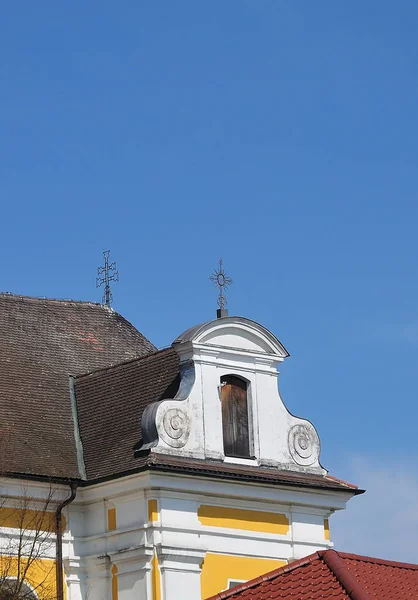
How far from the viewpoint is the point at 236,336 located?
3641cm

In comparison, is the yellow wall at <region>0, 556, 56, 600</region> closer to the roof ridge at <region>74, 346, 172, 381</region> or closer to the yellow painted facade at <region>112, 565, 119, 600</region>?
the yellow painted facade at <region>112, 565, 119, 600</region>

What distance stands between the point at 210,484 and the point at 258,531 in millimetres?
1513

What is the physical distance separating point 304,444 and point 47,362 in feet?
18.3

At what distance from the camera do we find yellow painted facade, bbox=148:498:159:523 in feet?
112

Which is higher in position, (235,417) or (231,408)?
(231,408)

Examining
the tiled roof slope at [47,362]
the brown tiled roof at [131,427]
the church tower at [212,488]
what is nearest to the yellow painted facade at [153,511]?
the church tower at [212,488]

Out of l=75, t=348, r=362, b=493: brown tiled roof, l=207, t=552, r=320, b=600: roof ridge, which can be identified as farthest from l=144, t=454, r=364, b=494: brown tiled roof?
l=207, t=552, r=320, b=600: roof ridge

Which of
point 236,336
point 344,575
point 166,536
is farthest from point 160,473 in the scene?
point 344,575

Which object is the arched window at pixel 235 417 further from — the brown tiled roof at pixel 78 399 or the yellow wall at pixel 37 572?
the yellow wall at pixel 37 572

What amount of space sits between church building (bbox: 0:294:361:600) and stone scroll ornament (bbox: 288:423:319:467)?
3cm

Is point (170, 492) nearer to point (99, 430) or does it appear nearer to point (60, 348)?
point (99, 430)

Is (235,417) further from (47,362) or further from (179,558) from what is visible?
(47,362)

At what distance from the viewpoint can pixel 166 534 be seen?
34.1 metres

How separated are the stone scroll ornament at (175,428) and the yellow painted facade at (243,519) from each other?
1.29m
